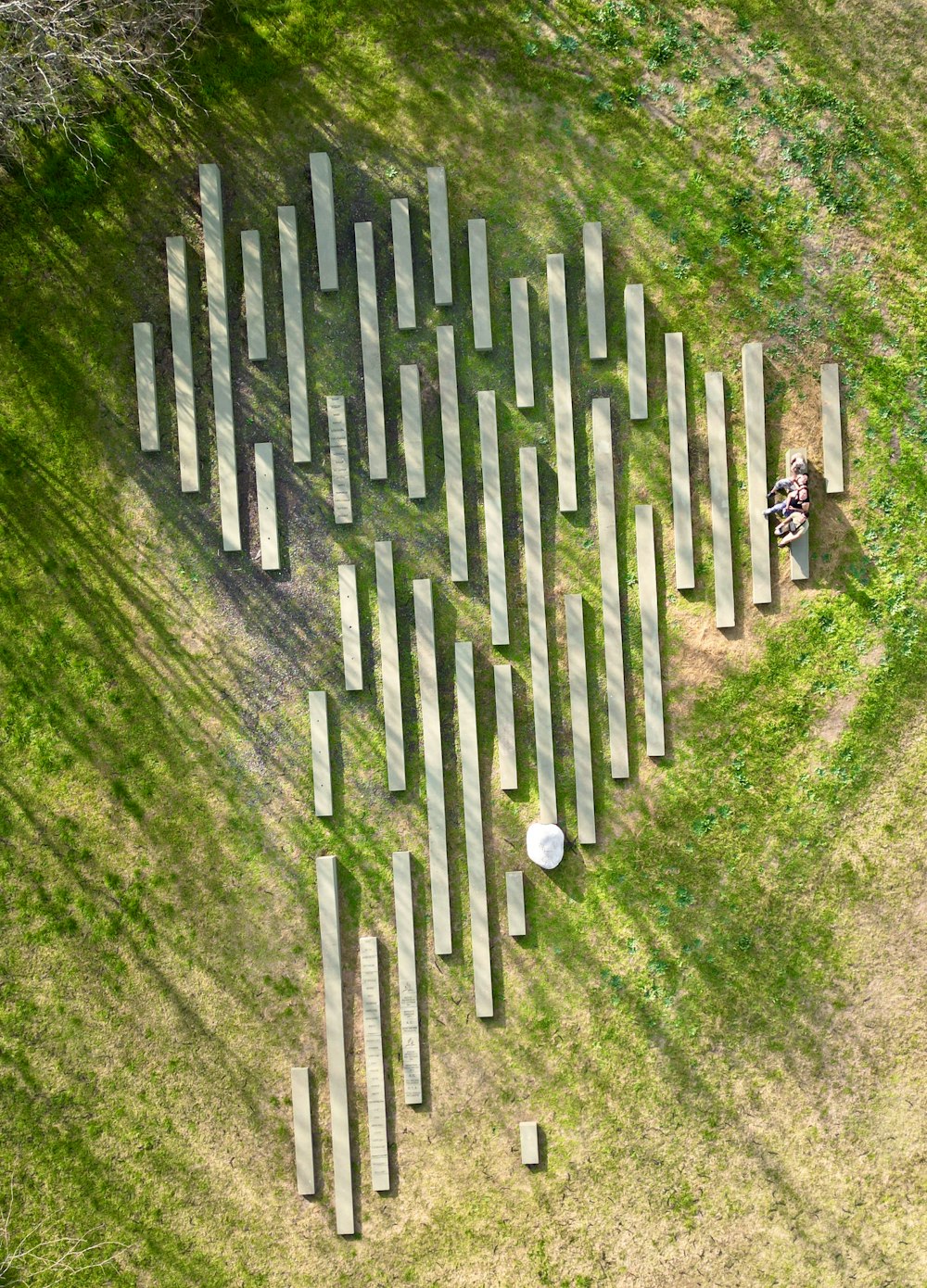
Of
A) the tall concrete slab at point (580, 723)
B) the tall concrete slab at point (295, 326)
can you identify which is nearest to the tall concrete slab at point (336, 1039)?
the tall concrete slab at point (580, 723)

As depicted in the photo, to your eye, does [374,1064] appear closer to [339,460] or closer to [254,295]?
[339,460]

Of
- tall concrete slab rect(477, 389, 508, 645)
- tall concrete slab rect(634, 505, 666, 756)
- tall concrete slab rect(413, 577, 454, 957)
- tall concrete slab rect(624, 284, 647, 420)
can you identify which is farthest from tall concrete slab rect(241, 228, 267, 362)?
tall concrete slab rect(634, 505, 666, 756)

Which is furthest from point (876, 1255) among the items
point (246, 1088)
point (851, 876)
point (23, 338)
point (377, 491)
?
point (23, 338)

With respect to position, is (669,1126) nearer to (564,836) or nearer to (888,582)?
(564,836)

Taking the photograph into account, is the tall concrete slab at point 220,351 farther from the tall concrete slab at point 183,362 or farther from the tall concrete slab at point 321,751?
the tall concrete slab at point 321,751

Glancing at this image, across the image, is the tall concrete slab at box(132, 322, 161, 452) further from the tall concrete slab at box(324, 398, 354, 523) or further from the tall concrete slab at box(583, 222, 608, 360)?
the tall concrete slab at box(583, 222, 608, 360)
